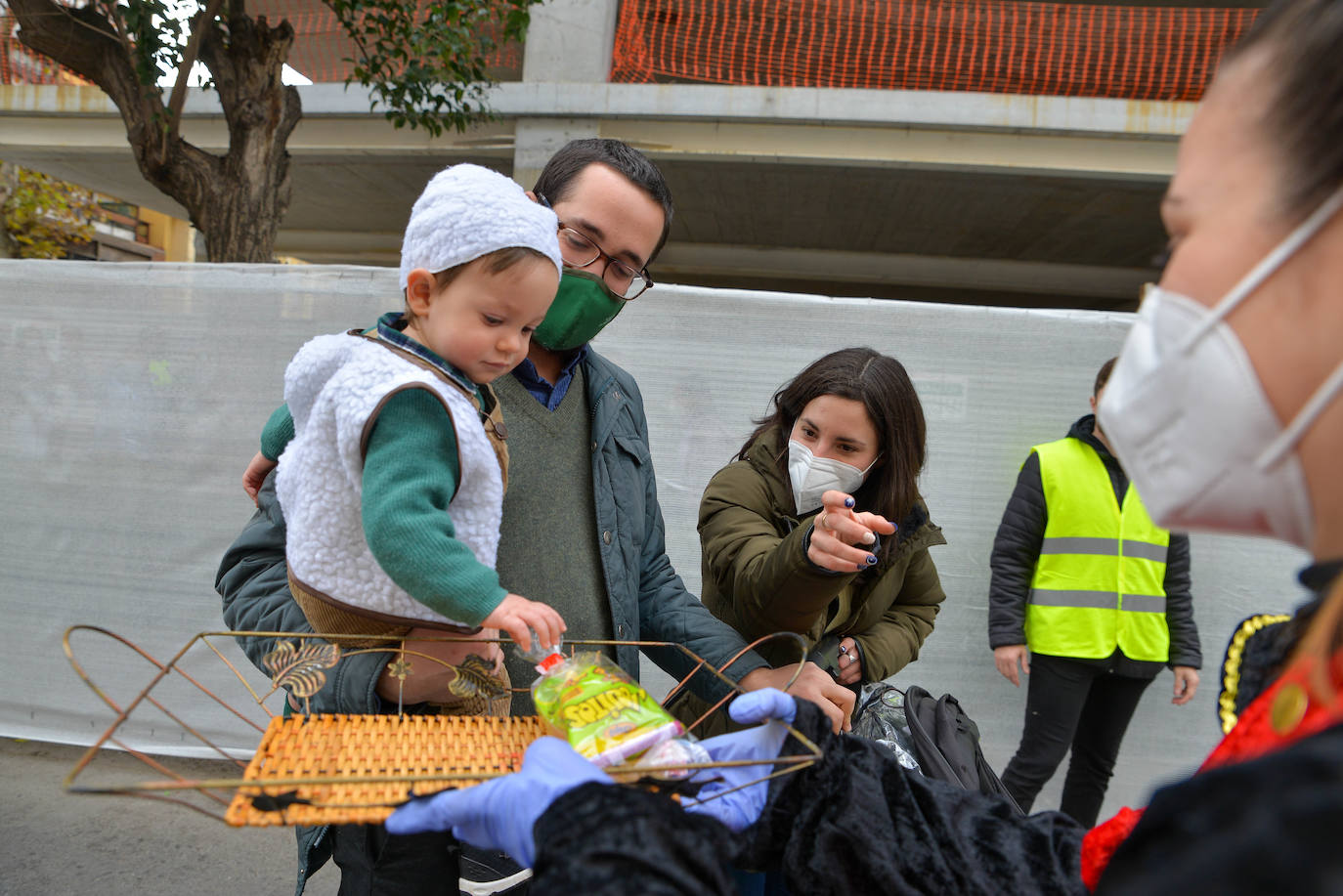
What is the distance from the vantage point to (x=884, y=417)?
201 cm

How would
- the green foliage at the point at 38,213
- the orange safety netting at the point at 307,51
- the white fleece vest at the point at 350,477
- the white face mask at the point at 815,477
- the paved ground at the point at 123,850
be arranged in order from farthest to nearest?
the green foliage at the point at 38,213
the orange safety netting at the point at 307,51
the paved ground at the point at 123,850
the white face mask at the point at 815,477
the white fleece vest at the point at 350,477

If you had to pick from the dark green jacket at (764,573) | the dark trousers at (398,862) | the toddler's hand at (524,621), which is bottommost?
the dark trousers at (398,862)

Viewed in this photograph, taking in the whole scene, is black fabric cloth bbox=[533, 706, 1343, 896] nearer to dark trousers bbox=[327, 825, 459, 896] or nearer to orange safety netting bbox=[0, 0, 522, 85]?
dark trousers bbox=[327, 825, 459, 896]

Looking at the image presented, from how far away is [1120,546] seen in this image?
304cm

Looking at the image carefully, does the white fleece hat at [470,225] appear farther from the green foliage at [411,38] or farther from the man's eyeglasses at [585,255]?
the green foliage at [411,38]

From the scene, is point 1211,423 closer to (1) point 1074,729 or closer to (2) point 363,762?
(2) point 363,762

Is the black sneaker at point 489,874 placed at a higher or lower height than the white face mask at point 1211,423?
lower

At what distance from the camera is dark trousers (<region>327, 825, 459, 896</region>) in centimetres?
124

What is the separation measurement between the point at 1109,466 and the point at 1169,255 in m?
2.58

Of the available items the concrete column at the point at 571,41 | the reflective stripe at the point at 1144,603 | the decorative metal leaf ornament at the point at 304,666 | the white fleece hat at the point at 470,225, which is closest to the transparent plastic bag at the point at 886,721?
the decorative metal leaf ornament at the point at 304,666

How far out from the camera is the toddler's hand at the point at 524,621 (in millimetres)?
983

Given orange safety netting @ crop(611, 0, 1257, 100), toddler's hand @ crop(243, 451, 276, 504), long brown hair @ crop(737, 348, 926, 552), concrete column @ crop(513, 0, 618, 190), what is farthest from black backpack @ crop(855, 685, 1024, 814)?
orange safety netting @ crop(611, 0, 1257, 100)

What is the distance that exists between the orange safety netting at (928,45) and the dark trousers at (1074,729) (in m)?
5.43

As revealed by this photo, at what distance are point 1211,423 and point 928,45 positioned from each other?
714 cm
